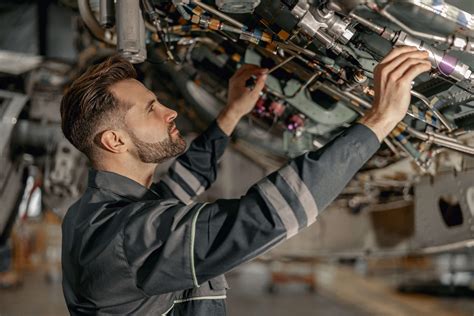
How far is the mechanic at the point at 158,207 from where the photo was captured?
1069 mm

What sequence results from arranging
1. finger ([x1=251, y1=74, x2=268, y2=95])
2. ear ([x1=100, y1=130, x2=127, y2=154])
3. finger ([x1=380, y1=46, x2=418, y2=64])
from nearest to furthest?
finger ([x1=380, y1=46, x2=418, y2=64])
ear ([x1=100, y1=130, x2=127, y2=154])
finger ([x1=251, y1=74, x2=268, y2=95])

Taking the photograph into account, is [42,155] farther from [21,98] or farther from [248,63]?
[248,63]

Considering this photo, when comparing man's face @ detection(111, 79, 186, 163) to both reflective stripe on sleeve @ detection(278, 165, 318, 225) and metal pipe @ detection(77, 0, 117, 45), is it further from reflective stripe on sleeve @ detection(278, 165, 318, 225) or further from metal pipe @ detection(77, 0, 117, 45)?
metal pipe @ detection(77, 0, 117, 45)

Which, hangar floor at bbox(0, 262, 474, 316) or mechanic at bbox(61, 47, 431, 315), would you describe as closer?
mechanic at bbox(61, 47, 431, 315)

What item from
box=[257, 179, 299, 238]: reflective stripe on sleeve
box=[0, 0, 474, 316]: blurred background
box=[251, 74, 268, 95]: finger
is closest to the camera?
box=[257, 179, 299, 238]: reflective stripe on sleeve

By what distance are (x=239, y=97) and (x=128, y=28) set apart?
497 mm

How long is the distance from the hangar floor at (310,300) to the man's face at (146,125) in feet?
17.1

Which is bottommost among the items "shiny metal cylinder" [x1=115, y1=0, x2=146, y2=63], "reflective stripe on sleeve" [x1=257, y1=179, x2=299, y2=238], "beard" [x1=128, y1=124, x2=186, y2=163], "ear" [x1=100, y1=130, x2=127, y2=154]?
"ear" [x1=100, y1=130, x2=127, y2=154]

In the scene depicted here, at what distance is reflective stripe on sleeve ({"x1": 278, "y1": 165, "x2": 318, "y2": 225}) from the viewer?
1062mm

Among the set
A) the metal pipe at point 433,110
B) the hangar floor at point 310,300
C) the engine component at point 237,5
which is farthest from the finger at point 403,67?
the hangar floor at point 310,300

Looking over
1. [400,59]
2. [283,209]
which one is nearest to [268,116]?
[400,59]

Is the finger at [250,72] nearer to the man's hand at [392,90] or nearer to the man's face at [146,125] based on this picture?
the man's face at [146,125]

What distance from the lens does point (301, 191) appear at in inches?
41.8

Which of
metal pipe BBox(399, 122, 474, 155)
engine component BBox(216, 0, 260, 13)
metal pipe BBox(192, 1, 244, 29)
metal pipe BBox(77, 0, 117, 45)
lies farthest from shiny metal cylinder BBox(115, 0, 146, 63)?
metal pipe BBox(399, 122, 474, 155)
